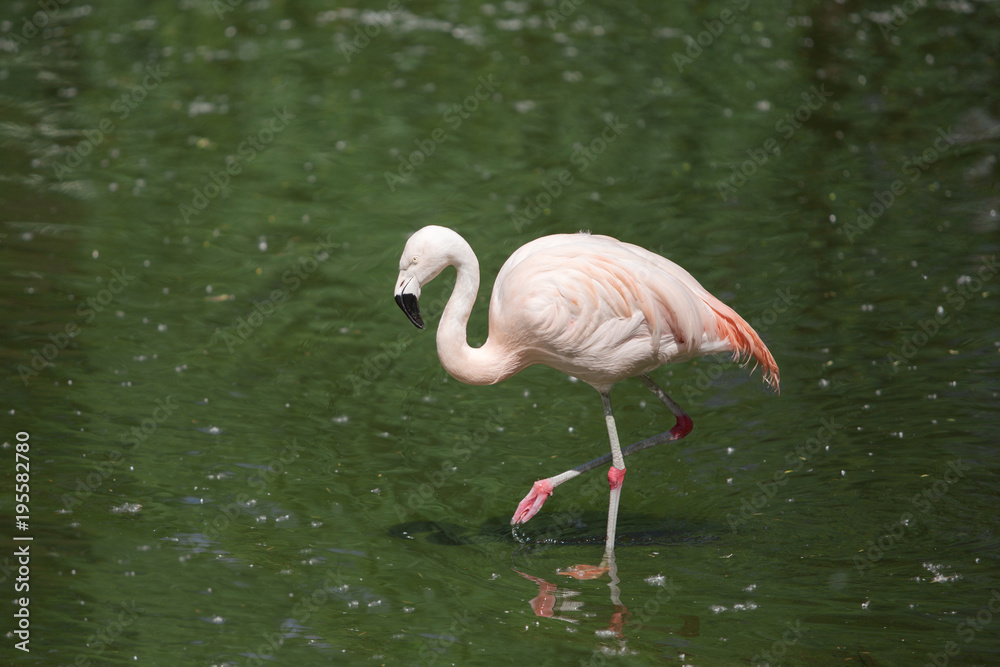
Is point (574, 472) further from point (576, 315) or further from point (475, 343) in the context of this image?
point (475, 343)

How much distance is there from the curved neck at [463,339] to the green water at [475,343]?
3.03 ft

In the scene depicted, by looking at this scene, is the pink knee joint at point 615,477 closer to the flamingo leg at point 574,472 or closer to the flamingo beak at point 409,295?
the flamingo leg at point 574,472

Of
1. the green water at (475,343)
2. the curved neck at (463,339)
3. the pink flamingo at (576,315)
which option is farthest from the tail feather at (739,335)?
the curved neck at (463,339)

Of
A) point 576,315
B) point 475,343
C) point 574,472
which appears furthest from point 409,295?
point 475,343

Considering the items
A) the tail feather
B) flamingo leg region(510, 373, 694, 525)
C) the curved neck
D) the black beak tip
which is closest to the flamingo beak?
the black beak tip

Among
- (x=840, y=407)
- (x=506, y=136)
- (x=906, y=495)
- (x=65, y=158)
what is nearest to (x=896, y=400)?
(x=840, y=407)

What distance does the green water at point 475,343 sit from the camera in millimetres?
5035

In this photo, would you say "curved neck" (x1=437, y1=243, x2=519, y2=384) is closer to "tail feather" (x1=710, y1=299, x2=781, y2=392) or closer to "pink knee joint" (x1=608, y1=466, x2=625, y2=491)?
"pink knee joint" (x1=608, y1=466, x2=625, y2=491)

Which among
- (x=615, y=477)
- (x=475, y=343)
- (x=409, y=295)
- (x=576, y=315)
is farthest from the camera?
(x=475, y=343)

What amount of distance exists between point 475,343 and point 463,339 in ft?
8.32

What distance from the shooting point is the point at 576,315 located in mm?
5277

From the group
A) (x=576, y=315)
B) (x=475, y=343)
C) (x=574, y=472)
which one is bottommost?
(x=475, y=343)

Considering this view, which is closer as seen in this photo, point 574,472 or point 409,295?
point 409,295

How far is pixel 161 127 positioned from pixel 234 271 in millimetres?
3493
